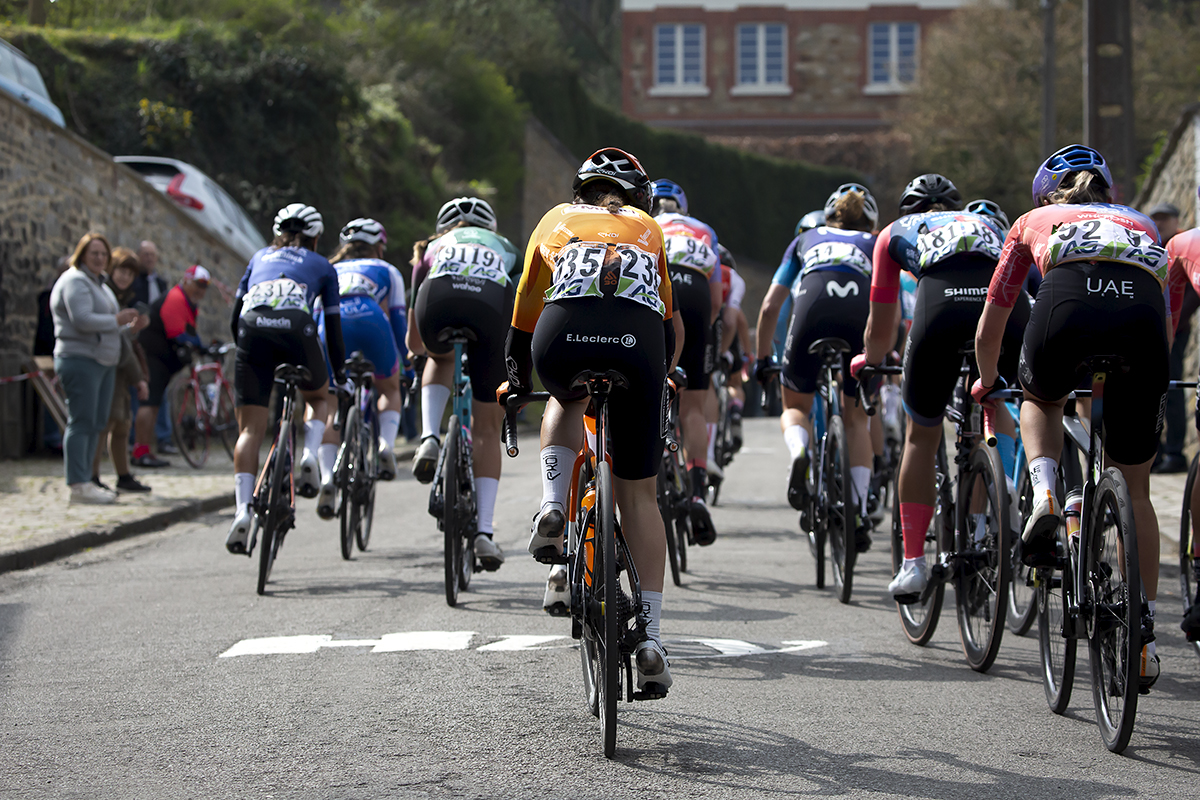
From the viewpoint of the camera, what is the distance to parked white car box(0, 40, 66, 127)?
1677cm

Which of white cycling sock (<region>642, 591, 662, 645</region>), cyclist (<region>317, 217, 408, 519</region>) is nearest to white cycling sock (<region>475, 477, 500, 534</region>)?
cyclist (<region>317, 217, 408, 519</region>)

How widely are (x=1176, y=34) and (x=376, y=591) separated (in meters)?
35.8

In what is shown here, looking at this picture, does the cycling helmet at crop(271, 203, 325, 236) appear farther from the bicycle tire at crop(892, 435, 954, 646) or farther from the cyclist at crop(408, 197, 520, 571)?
the bicycle tire at crop(892, 435, 954, 646)

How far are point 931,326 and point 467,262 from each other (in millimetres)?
2596

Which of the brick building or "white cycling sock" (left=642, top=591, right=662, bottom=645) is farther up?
the brick building

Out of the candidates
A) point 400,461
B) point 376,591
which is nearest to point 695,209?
point 400,461

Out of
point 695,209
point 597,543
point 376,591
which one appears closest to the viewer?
point 597,543

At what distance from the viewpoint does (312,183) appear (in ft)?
79.0

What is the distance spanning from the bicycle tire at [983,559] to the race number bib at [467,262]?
2.76 m

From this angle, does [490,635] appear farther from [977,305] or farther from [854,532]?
[977,305]

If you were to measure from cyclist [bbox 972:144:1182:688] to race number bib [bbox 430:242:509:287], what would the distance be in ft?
10.3

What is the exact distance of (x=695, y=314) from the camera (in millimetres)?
8758

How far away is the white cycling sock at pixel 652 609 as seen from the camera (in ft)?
15.1

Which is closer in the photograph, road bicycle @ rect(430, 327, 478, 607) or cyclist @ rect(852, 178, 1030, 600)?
cyclist @ rect(852, 178, 1030, 600)
